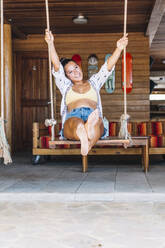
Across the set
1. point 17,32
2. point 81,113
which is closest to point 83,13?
point 17,32

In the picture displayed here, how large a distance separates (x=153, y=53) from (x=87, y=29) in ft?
12.7

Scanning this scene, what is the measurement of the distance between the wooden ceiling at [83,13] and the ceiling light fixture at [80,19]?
0.20 ft

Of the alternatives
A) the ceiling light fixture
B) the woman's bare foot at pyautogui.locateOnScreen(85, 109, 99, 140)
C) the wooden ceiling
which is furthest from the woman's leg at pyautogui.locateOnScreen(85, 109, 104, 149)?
the ceiling light fixture

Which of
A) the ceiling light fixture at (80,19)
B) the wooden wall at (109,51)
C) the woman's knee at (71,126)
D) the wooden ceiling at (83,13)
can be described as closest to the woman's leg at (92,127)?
the woman's knee at (71,126)

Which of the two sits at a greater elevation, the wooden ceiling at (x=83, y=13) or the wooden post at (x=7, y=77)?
the wooden ceiling at (x=83, y=13)

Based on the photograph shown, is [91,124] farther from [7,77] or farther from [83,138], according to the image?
[7,77]

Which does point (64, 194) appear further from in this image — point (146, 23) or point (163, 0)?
point (146, 23)

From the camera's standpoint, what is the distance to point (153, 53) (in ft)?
36.1

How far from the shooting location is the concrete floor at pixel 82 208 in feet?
7.27

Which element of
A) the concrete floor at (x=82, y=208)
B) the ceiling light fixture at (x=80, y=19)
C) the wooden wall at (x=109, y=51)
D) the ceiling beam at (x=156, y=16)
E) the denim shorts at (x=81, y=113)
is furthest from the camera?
the wooden wall at (x=109, y=51)

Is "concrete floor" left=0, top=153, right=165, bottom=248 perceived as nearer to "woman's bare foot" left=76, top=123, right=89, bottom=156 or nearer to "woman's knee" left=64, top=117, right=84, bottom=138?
"woman's bare foot" left=76, top=123, right=89, bottom=156

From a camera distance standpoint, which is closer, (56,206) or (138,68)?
(56,206)

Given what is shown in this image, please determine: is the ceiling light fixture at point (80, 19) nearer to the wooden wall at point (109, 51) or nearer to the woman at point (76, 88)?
the wooden wall at point (109, 51)

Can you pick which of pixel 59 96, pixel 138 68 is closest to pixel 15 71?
pixel 59 96
